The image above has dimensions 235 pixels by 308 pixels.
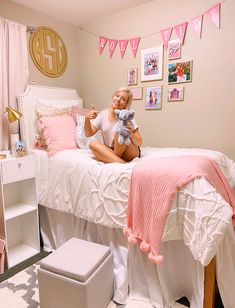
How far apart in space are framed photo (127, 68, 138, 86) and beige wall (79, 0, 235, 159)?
1.9 inches

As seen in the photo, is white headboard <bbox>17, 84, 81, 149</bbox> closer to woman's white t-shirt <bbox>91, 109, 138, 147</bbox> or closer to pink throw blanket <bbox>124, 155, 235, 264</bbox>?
woman's white t-shirt <bbox>91, 109, 138, 147</bbox>

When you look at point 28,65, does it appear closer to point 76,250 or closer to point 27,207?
point 27,207

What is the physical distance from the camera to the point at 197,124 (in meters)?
2.28

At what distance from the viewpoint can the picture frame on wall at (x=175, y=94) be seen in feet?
7.59

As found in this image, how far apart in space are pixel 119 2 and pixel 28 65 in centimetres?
115

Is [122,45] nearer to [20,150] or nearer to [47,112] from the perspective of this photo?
[47,112]

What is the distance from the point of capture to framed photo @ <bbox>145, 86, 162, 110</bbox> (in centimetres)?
244

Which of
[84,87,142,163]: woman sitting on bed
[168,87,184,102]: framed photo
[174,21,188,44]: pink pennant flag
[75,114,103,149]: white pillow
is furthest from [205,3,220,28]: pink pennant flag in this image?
[75,114,103,149]: white pillow

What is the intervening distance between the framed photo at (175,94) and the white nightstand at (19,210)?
1.47 meters

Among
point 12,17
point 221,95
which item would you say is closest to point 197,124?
point 221,95

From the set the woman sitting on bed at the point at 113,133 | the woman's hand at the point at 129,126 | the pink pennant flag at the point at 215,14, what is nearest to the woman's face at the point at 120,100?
the woman sitting on bed at the point at 113,133

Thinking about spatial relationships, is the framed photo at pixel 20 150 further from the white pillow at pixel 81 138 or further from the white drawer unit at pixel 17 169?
the white pillow at pixel 81 138

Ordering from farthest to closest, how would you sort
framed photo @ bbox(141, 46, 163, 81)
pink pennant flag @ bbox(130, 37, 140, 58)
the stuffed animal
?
pink pennant flag @ bbox(130, 37, 140, 58) → framed photo @ bbox(141, 46, 163, 81) → the stuffed animal

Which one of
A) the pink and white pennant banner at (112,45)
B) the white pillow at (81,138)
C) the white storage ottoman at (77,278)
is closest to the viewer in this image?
the white storage ottoman at (77,278)
